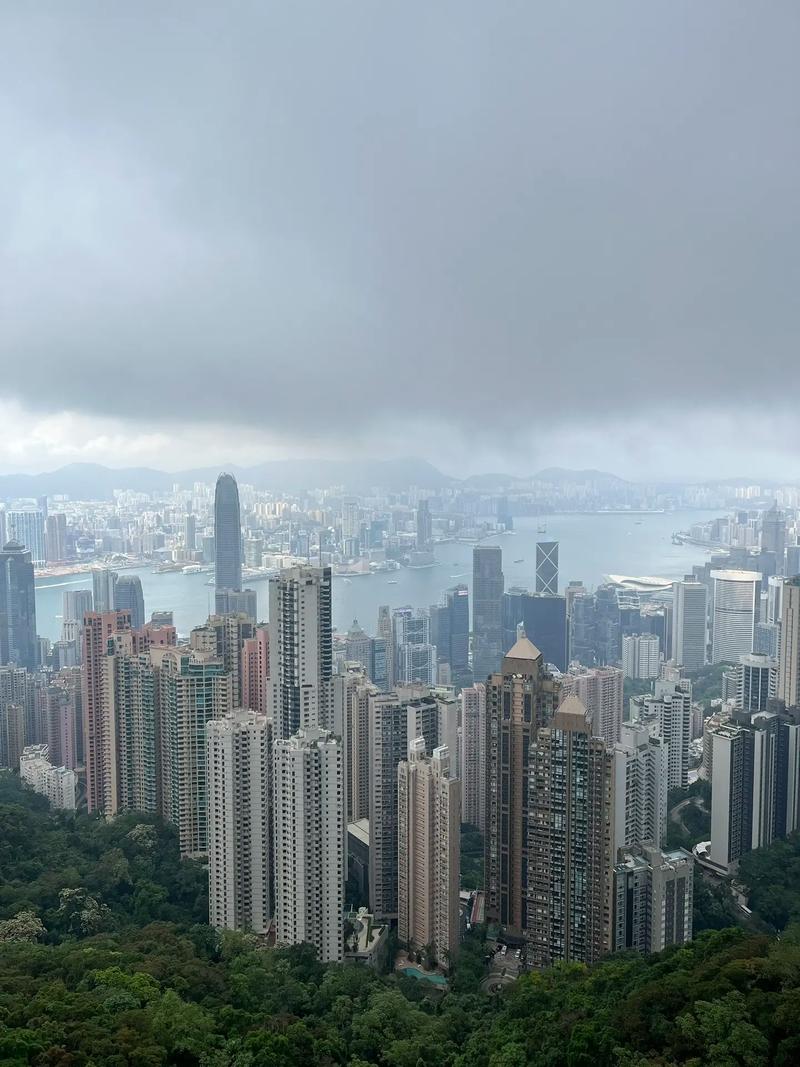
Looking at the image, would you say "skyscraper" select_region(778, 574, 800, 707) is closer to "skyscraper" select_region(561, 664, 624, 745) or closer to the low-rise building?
"skyscraper" select_region(561, 664, 624, 745)

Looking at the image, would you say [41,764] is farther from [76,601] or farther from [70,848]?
[76,601]

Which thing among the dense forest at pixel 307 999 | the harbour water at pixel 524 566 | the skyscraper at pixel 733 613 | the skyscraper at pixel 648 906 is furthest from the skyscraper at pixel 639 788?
the skyscraper at pixel 733 613

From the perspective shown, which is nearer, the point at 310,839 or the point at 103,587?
the point at 310,839

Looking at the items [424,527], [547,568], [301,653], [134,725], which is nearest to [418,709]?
[301,653]

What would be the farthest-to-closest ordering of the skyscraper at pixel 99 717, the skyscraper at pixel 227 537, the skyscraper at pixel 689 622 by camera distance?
the skyscraper at pixel 689 622 → the skyscraper at pixel 227 537 → the skyscraper at pixel 99 717

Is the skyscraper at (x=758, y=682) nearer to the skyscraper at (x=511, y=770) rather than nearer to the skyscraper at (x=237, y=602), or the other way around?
the skyscraper at (x=511, y=770)

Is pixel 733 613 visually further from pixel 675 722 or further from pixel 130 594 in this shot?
pixel 130 594

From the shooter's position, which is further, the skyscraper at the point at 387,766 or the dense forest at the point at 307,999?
the skyscraper at the point at 387,766
